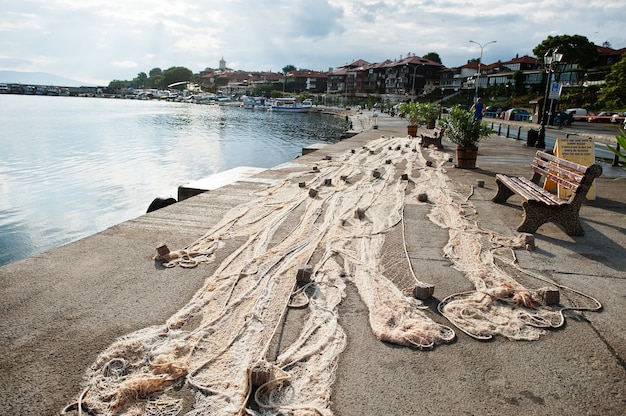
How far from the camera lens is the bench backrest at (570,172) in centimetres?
602

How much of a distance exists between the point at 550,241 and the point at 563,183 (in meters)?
1.43

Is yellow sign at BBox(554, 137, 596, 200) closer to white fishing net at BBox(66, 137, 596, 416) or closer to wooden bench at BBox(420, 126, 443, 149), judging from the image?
white fishing net at BBox(66, 137, 596, 416)

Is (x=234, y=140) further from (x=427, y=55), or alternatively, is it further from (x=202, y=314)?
(x=427, y=55)

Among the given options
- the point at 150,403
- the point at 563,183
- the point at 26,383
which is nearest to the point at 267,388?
the point at 150,403

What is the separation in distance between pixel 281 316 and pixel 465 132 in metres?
9.95

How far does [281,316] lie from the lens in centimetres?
387

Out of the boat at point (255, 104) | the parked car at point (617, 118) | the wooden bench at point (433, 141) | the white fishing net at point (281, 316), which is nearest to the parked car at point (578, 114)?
the parked car at point (617, 118)

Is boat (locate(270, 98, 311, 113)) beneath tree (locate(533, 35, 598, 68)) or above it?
beneath

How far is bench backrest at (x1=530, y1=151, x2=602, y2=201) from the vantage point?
237 inches

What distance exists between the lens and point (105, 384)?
2.90 metres

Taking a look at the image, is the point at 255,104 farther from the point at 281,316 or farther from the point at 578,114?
the point at 281,316

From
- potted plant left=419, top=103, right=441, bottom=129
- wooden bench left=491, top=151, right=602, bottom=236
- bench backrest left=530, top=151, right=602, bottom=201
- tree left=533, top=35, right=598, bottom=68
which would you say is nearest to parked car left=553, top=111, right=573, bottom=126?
potted plant left=419, top=103, right=441, bottom=129

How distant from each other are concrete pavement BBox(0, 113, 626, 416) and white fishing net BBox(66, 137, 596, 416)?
145 mm

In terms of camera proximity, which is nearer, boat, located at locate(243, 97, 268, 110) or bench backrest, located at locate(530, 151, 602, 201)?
bench backrest, located at locate(530, 151, 602, 201)
